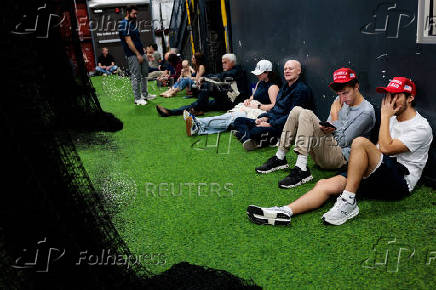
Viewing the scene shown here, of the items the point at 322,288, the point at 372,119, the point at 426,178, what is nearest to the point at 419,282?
the point at 322,288

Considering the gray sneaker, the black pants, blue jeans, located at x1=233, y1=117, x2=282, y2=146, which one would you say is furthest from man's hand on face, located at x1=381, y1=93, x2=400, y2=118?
the black pants

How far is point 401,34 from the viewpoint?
10.2ft

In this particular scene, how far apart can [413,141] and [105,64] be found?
1320 cm

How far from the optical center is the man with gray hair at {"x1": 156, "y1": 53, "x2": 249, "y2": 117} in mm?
6367

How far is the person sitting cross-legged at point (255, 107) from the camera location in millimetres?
5000

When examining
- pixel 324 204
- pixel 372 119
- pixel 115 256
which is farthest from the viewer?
pixel 372 119

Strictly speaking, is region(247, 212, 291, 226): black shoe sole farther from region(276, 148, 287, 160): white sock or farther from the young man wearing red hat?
region(276, 148, 287, 160): white sock

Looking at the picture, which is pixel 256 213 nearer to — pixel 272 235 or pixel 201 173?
pixel 272 235

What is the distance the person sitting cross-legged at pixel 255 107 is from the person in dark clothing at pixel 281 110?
0.37 meters

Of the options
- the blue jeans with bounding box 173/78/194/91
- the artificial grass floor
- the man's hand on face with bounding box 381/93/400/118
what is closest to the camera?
the artificial grass floor

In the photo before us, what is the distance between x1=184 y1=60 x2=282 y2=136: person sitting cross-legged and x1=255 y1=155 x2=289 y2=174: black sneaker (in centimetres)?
127

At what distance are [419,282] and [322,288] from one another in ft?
1.71

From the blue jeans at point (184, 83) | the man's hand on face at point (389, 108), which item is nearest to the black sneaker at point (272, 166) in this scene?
the man's hand on face at point (389, 108)

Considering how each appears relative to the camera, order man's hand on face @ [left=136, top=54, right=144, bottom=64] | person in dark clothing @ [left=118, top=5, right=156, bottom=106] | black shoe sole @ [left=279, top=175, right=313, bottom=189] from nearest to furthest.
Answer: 1. black shoe sole @ [left=279, top=175, right=313, bottom=189]
2. person in dark clothing @ [left=118, top=5, right=156, bottom=106]
3. man's hand on face @ [left=136, top=54, right=144, bottom=64]
